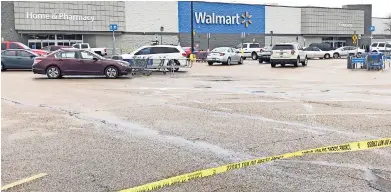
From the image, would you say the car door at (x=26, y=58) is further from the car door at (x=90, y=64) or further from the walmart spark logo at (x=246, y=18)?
the walmart spark logo at (x=246, y=18)

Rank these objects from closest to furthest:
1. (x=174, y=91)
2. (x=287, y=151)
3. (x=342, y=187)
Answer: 1. (x=342, y=187)
2. (x=287, y=151)
3. (x=174, y=91)

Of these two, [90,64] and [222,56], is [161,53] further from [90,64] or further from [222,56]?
[222,56]

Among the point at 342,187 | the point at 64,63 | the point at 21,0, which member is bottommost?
the point at 342,187

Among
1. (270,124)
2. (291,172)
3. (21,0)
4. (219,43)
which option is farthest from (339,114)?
(219,43)

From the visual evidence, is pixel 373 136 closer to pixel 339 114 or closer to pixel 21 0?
pixel 339 114

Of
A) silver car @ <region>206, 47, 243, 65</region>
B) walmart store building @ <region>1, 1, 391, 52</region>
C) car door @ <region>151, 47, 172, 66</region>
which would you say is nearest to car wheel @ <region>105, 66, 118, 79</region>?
car door @ <region>151, 47, 172, 66</region>

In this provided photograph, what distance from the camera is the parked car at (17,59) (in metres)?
26.2

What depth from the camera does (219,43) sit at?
199ft

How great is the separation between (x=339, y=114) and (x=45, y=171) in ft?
21.6

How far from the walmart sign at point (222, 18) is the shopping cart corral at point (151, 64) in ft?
102

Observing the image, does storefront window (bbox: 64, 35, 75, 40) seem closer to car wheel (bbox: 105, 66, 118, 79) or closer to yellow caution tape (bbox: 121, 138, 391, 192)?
car wheel (bbox: 105, 66, 118, 79)

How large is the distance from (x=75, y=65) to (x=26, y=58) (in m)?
7.36

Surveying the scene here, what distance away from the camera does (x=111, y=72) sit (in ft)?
68.4

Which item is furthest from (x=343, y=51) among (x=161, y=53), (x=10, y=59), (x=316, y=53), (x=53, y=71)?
(x=53, y=71)
